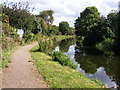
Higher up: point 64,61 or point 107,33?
point 107,33

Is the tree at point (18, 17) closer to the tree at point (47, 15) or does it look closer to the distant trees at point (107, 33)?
the distant trees at point (107, 33)

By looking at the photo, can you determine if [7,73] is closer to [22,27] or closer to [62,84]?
[62,84]

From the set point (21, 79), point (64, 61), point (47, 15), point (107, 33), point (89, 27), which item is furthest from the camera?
point (47, 15)

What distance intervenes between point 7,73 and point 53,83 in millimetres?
2772

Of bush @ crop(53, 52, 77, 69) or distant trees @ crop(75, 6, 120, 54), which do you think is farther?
distant trees @ crop(75, 6, 120, 54)

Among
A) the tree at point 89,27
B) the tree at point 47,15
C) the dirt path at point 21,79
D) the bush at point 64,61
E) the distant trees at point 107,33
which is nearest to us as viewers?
the dirt path at point 21,79

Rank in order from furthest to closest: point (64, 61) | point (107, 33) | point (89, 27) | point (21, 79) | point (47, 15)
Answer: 1. point (47, 15)
2. point (89, 27)
3. point (107, 33)
4. point (64, 61)
5. point (21, 79)

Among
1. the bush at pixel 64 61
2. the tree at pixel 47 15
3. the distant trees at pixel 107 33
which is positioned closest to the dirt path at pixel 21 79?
the bush at pixel 64 61

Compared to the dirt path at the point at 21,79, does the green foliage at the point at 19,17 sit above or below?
A: above

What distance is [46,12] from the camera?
57750mm

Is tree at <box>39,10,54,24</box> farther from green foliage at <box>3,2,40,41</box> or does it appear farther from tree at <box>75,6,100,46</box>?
green foliage at <box>3,2,40,41</box>

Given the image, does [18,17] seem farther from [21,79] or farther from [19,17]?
[21,79]

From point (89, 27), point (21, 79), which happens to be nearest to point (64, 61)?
point (21, 79)

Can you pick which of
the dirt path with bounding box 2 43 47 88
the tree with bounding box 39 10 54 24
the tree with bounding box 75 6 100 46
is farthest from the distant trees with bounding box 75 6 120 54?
the tree with bounding box 39 10 54 24
